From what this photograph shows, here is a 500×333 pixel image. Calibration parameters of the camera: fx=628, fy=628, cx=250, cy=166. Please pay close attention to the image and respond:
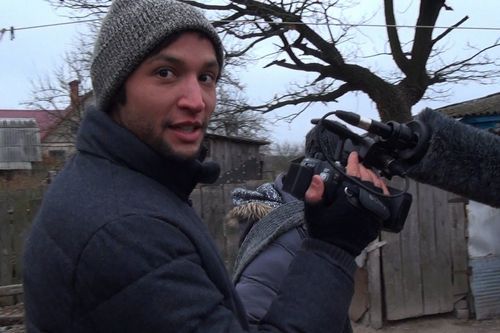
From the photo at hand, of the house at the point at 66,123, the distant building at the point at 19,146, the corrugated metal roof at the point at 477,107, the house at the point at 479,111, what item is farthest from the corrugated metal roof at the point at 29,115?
the house at the point at 479,111

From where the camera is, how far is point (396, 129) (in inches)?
61.5

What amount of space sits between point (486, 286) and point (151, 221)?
6.39 metres

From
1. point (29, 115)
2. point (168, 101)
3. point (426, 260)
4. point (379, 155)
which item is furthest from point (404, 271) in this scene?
point (29, 115)

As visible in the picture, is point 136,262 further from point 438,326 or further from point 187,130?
point 438,326

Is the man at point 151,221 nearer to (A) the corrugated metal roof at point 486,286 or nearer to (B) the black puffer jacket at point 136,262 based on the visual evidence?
(B) the black puffer jacket at point 136,262

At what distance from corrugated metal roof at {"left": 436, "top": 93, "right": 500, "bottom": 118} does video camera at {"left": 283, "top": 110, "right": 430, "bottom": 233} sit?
11.4 meters

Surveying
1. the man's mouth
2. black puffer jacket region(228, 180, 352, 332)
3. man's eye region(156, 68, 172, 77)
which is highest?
man's eye region(156, 68, 172, 77)

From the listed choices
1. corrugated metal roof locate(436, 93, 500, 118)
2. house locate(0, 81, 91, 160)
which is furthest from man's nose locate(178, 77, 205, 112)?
house locate(0, 81, 91, 160)

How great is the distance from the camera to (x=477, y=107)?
44.8ft

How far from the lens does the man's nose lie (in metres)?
1.37

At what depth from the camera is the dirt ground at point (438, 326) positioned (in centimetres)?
661

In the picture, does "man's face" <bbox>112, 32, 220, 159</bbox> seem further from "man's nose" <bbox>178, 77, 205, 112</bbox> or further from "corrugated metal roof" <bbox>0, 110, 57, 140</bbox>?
"corrugated metal roof" <bbox>0, 110, 57, 140</bbox>

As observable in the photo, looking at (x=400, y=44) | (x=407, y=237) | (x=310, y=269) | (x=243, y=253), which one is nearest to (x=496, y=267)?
(x=407, y=237)

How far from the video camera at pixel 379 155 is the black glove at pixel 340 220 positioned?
0.12 ft
